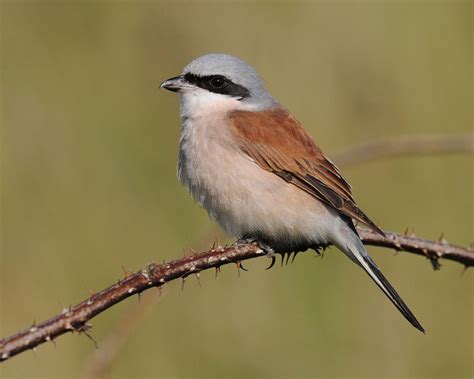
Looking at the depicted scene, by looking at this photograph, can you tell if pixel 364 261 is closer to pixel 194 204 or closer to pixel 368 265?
pixel 368 265

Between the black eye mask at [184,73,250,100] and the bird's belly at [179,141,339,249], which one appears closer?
the bird's belly at [179,141,339,249]

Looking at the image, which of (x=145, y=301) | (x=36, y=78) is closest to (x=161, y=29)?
(x=36, y=78)

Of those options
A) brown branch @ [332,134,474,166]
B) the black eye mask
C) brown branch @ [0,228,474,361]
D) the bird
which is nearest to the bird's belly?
the bird

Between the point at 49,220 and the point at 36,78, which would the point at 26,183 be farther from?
the point at 36,78

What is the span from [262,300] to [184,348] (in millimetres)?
553

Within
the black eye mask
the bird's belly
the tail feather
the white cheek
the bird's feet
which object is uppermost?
the black eye mask

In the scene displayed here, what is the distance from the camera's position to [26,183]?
5.10 metres

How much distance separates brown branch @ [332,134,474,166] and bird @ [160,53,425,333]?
0.48 ft

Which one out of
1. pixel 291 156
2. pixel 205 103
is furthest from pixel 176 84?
pixel 291 156

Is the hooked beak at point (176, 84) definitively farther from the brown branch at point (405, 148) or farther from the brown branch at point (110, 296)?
the brown branch at point (110, 296)

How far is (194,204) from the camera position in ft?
16.3

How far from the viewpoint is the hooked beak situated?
4.25 m

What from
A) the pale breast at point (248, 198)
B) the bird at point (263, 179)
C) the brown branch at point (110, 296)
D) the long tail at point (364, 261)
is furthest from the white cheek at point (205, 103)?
the brown branch at point (110, 296)

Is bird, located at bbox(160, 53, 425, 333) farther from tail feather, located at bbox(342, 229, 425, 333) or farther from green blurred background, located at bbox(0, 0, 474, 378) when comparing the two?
green blurred background, located at bbox(0, 0, 474, 378)
